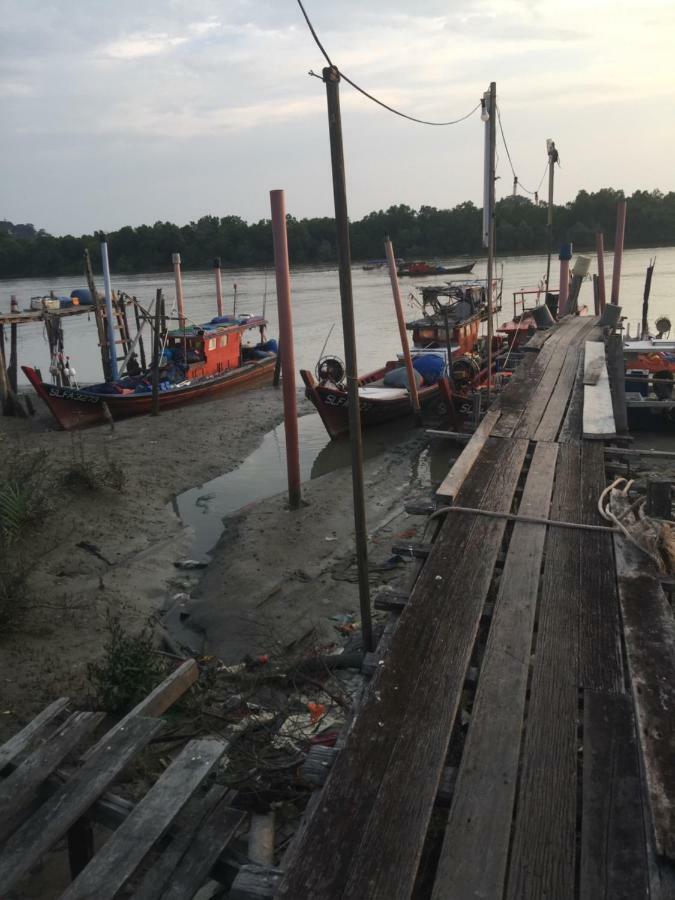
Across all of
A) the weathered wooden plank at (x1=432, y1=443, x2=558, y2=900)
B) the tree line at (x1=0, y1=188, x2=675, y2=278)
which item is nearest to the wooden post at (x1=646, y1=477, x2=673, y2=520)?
the weathered wooden plank at (x1=432, y1=443, x2=558, y2=900)

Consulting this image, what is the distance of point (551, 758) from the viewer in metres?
3.06

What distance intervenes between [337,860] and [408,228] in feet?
282

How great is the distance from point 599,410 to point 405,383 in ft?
28.7

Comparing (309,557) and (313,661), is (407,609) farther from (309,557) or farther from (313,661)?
(309,557)

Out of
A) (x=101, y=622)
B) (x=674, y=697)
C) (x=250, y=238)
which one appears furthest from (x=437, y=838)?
(x=250, y=238)

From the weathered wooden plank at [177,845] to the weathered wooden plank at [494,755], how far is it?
132cm

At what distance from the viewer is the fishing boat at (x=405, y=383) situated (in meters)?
15.0

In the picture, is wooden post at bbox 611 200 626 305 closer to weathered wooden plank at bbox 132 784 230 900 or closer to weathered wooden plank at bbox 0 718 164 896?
weathered wooden plank at bbox 0 718 164 896

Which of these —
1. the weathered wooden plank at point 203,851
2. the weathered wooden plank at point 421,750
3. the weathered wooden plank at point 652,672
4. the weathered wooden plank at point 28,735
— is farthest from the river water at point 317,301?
the weathered wooden plank at point 203,851

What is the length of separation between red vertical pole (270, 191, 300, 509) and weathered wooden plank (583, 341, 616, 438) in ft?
13.8

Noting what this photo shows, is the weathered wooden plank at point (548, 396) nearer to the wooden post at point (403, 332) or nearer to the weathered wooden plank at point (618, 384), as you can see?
the weathered wooden plank at point (618, 384)

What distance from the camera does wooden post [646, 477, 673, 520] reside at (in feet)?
17.1

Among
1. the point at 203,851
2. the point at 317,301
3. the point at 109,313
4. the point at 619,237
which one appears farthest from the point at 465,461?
the point at 317,301

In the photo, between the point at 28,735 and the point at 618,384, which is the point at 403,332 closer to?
the point at 618,384
